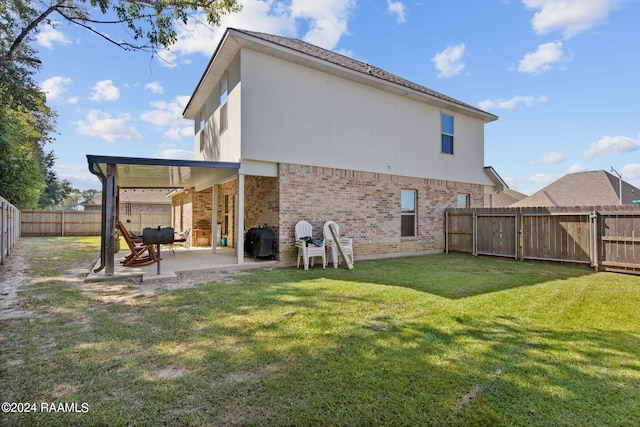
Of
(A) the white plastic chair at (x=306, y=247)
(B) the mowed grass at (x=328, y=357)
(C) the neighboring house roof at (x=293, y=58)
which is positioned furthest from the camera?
(A) the white plastic chair at (x=306, y=247)

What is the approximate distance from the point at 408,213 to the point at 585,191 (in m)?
23.7

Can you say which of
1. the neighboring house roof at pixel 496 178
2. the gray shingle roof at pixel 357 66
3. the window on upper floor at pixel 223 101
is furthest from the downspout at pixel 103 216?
the neighboring house roof at pixel 496 178

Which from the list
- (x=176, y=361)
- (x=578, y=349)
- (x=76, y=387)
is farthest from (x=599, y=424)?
(x=76, y=387)

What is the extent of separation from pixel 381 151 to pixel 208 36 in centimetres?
673

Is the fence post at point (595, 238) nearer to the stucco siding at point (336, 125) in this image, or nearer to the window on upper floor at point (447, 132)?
the stucco siding at point (336, 125)

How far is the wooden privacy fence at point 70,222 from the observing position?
22.0 meters

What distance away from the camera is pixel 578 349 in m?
3.44

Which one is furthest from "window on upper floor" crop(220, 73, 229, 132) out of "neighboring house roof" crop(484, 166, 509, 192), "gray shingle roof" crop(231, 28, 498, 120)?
"neighboring house roof" crop(484, 166, 509, 192)

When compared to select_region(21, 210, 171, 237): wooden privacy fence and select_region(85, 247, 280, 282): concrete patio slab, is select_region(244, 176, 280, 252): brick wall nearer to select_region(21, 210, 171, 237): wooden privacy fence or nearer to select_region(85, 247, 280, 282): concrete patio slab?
select_region(85, 247, 280, 282): concrete patio slab

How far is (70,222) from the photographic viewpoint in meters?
23.0

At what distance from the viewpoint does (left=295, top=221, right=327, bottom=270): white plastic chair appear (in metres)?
8.48

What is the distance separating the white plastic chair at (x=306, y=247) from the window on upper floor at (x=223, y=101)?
13.1 feet

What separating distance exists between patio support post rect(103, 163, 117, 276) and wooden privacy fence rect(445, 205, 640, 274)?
37.1ft

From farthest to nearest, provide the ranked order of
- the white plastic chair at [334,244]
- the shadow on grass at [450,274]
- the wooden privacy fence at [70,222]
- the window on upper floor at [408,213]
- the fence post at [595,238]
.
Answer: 1. the wooden privacy fence at [70,222]
2. the window on upper floor at [408,213]
3. the white plastic chair at [334,244]
4. the fence post at [595,238]
5. the shadow on grass at [450,274]
